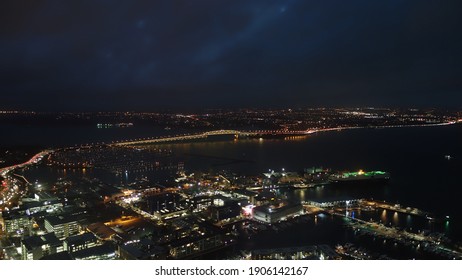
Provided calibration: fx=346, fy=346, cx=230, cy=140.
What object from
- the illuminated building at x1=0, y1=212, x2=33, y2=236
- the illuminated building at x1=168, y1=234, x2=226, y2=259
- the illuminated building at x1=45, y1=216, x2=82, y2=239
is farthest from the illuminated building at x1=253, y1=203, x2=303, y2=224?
the illuminated building at x1=0, y1=212, x2=33, y2=236

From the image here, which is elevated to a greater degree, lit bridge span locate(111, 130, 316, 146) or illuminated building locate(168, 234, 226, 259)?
lit bridge span locate(111, 130, 316, 146)

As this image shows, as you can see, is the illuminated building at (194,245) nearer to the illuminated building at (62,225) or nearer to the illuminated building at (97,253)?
the illuminated building at (97,253)

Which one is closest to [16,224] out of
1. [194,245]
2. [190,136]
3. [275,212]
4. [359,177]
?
[194,245]

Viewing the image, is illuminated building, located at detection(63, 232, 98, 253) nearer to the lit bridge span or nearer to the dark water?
the dark water

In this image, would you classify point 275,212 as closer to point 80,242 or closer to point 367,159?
point 80,242

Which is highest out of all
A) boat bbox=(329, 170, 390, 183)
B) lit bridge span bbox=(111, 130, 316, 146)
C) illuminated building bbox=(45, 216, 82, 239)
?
lit bridge span bbox=(111, 130, 316, 146)

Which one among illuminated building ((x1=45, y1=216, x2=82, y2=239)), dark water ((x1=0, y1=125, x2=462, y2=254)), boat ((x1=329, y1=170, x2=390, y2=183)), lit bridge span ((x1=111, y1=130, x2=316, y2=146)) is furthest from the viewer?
lit bridge span ((x1=111, y1=130, x2=316, y2=146))
